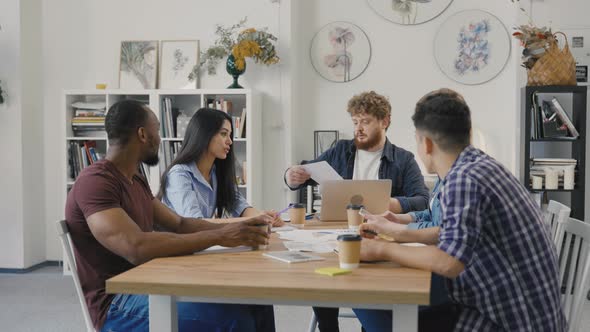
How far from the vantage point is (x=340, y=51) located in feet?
17.1

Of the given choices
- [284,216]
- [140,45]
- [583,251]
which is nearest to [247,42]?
[140,45]

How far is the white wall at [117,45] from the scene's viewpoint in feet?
16.7

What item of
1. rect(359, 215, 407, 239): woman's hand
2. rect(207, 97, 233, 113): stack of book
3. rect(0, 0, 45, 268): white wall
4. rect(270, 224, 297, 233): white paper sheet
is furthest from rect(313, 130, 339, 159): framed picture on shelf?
rect(359, 215, 407, 239): woman's hand

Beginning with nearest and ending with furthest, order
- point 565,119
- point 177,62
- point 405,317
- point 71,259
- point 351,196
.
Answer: point 405,317 < point 71,259 < point 351,196 < point 565,119 < point 177,62

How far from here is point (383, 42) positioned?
5.17 m

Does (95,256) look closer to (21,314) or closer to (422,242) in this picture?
(422,242)

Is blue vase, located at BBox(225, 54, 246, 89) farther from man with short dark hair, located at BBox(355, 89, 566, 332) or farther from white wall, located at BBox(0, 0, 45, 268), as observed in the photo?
man with short dark hair, located at BBox(355, 89, 566, 332)

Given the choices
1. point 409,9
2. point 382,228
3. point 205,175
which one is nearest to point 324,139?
point 409,9

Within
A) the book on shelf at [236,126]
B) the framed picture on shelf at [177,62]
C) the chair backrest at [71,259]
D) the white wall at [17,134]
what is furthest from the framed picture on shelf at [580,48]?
the white wall at [17,134]

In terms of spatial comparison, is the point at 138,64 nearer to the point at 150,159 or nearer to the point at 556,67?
the point at 150,159

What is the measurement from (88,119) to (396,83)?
2.48m

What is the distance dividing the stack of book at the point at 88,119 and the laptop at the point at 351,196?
2.82 metres

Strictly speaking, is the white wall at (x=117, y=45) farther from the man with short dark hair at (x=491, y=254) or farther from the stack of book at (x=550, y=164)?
the man with short dark hair at (x=491, y=254)

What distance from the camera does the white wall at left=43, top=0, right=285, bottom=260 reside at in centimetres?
510
